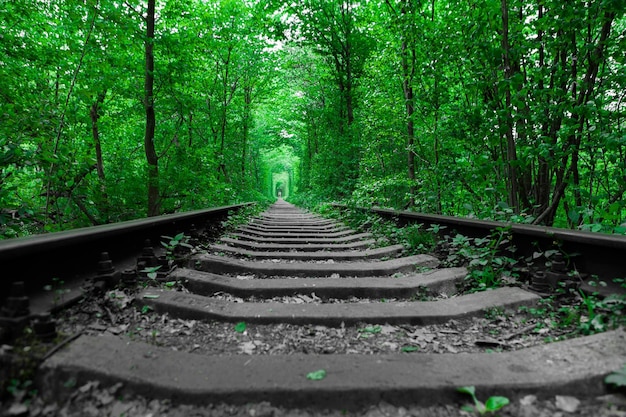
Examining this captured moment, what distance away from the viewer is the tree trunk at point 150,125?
6336mm

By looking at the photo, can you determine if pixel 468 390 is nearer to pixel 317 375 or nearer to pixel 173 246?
pixel 317 375

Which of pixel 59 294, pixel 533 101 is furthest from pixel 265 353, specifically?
pixel 533 101

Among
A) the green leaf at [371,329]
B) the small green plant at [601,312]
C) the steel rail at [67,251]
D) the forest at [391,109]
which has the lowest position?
the green leaf at [371,329]

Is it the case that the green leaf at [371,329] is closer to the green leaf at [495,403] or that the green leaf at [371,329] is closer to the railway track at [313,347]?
the railway track at [313,347]

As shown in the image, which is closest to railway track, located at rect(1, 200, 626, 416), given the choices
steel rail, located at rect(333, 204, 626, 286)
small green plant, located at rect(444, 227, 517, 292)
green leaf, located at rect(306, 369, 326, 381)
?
green leaf, located at rect(306, 369, 326, 381)

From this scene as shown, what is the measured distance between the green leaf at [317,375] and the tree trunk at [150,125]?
6.57 meters

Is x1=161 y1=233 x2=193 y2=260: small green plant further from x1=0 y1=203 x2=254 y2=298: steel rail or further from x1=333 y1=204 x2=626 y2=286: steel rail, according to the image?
x1=333 y1=204 x2=626 y2=286: steel rail

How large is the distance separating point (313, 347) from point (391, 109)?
7.39 m

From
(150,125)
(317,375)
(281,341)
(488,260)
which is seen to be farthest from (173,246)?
(150,125)

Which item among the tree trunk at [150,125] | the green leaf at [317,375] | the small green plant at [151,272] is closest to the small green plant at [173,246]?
the small green plant at [151,272]

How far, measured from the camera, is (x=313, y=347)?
1.69 meters

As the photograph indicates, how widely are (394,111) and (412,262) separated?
17.8ft

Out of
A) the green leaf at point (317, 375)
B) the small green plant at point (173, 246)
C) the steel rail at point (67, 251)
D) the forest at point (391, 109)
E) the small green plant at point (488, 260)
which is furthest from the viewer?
the forest at point (391, 109)

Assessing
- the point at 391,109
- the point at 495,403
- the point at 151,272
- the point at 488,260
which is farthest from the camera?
the point at 391,109
